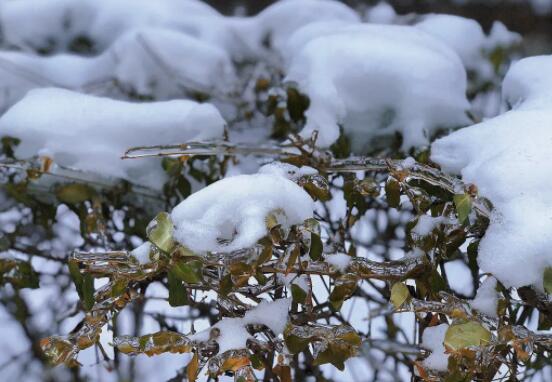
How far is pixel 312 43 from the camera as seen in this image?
69.6 inches

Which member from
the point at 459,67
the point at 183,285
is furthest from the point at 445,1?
the point at 183,285

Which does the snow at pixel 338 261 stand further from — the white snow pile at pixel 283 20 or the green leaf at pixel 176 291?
the white snow pile at pixel 283 20

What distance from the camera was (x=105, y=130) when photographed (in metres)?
1.61

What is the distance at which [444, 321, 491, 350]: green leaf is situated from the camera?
3.02 feet

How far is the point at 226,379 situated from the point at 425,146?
91 cm

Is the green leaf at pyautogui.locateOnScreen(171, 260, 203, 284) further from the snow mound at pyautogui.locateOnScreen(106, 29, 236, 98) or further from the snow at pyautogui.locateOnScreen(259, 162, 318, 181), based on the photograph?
the snow mound at pyautogui.locateOnScreen(106, 29, 236, 98)

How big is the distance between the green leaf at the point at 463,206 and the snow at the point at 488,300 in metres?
0.10

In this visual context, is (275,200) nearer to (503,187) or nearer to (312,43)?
(503,187)

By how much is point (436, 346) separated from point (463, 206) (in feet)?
0.69

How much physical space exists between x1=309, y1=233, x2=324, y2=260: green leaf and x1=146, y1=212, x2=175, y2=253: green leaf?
0.66 ft

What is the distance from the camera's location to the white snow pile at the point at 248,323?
100cm

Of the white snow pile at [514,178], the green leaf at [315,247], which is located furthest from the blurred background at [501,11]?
the green leaf at [315,247]

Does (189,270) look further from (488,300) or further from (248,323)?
(488,300)

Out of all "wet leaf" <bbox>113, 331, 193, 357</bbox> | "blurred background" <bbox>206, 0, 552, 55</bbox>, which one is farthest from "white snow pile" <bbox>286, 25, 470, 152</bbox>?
"blurred background" <bbox>206, 0, 552, 55</bbox>
